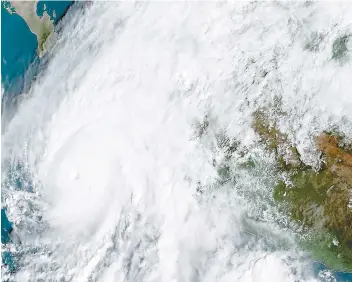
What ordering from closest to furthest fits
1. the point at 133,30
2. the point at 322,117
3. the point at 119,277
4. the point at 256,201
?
the point at 322,117 < the point at 256,201 < the point at 119,277 < the point at 133,30

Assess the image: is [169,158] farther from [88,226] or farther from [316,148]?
[316,148]

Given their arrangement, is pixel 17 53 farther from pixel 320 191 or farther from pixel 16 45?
pixel 320 191

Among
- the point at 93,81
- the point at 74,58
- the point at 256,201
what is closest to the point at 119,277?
the point at 256,201

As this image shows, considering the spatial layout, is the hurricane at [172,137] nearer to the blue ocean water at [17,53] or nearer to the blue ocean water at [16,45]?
the blue ocean water at [17,53]

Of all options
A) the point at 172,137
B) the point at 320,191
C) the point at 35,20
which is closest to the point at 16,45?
the point at 35,20

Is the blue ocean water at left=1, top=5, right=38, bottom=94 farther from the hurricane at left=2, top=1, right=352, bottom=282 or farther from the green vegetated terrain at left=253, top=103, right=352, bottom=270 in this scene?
the green vegetated terrain at left=253, top=103, right=352, bottom=270

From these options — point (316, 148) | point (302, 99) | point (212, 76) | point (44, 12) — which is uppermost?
point (44, 12)

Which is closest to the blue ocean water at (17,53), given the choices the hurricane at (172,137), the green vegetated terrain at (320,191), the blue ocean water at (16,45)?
the blue ocean water at (16,45)

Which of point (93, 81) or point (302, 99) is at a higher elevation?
point (93, 81)
